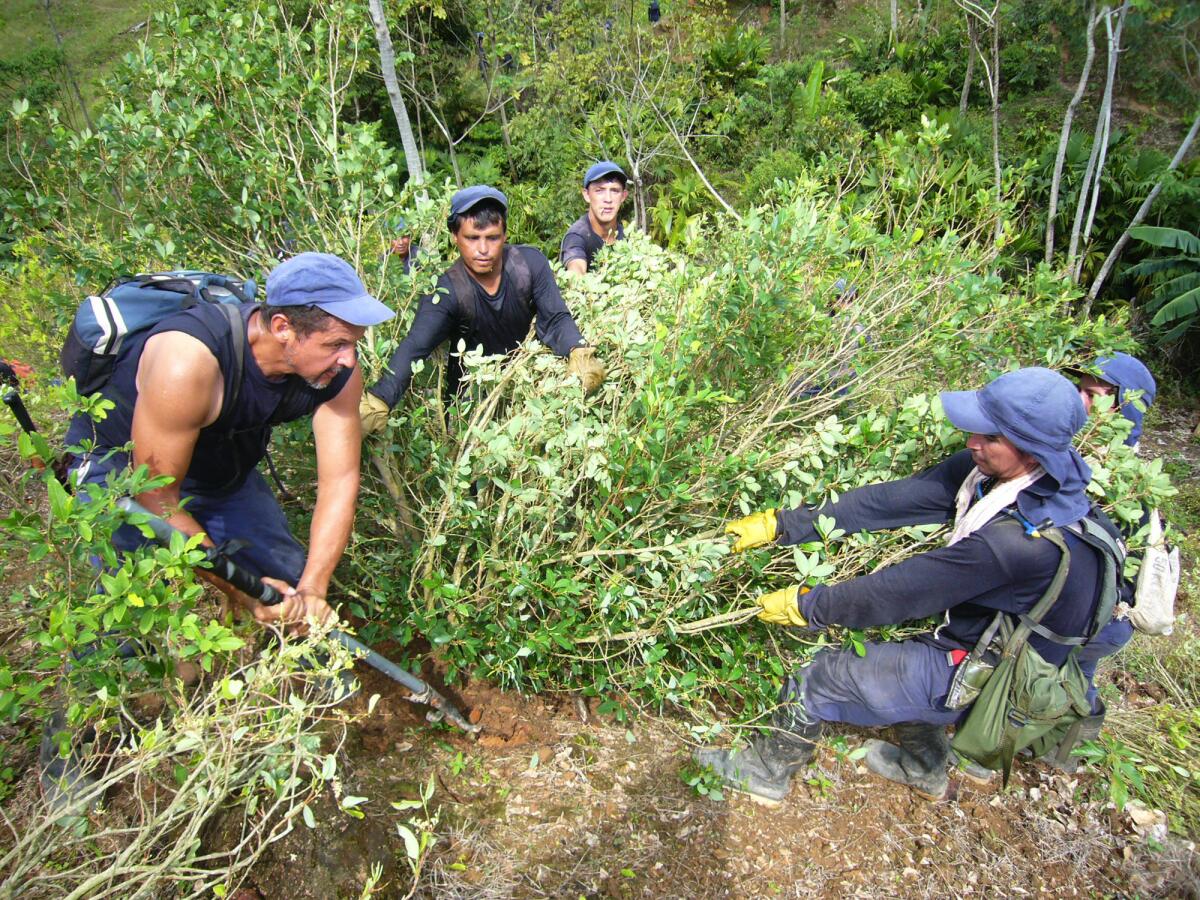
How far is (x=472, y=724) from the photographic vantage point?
2.95m

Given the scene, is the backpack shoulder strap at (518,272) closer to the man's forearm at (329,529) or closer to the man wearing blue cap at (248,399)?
the man wearing blue cap at (248,399)

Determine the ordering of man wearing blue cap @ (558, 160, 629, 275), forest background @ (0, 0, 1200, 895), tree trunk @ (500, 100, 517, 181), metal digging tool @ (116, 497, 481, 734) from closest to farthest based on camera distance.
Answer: forest background @ (0, 0, 1200, 895) → metal digging tool @ (116, 497, 481, 734) → man wearing blue cap @ (558, 160, 629, 275) → tree trunk @ (500, 100, 517, 181)

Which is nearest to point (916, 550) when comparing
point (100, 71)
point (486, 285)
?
point (486, 285)

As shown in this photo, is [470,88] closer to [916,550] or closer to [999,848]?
[916,550]

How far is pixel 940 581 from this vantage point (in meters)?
2.35

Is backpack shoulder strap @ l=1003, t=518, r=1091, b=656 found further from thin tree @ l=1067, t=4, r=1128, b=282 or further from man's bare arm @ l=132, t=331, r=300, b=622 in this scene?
thin tree @ l=1067, t=4, r=1128, b=282

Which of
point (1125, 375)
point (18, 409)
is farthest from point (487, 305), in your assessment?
point (1125, 375)

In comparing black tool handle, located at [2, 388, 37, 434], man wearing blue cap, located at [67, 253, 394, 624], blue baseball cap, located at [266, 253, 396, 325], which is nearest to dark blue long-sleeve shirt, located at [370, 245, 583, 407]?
man wearing blue cap, located at [67, 253, 394, 624]

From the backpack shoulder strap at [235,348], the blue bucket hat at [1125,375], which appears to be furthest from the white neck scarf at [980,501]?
the backpack shoulder strap at [235,348]

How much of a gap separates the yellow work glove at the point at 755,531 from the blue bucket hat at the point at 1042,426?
0.79 meters

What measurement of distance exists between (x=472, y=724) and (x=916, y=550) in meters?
2.00

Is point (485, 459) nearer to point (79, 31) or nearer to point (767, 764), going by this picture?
point (767, 764)

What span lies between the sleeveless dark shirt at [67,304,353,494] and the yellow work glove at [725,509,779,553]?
161 cm

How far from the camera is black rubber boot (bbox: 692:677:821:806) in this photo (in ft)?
9.30
